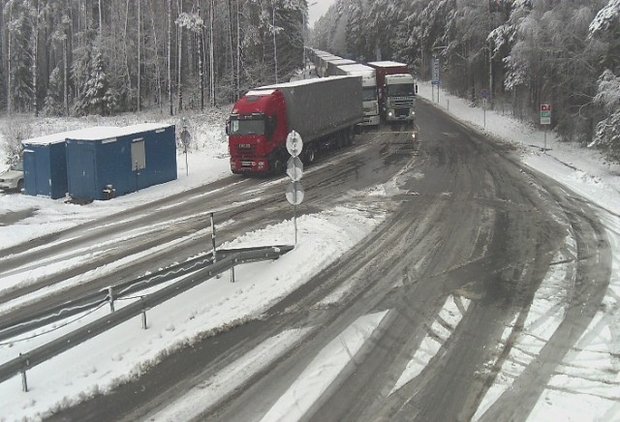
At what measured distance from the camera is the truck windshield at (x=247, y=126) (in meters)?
25.0

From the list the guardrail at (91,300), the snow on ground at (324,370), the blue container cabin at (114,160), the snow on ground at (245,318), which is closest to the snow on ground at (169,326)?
the snow on ground at (245,318)

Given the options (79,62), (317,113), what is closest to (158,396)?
(317,113)

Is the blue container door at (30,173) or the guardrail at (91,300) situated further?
the blue container door at (30,173)

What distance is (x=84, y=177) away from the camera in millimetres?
22047

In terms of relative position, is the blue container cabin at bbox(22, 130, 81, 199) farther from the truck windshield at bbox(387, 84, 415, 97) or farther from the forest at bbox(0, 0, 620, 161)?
the truck windshield at bbox(387, 84, 415, 97)

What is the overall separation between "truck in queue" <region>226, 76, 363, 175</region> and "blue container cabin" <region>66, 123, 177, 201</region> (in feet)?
9.87

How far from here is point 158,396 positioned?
312 inches

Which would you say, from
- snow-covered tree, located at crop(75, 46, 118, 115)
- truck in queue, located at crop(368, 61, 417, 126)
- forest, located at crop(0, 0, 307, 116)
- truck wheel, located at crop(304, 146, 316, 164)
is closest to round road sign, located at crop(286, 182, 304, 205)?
truck wheel, located at crop(304, 146, 316, 164)

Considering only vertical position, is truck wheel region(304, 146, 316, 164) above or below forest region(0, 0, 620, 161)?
below

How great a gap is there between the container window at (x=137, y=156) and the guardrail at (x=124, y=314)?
1150 cm

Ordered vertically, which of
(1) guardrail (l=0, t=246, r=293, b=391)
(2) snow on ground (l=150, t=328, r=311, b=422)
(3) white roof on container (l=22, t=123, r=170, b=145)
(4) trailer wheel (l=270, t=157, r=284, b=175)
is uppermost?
(3) white roof on container (l=22, t=123, r=170, b=145)

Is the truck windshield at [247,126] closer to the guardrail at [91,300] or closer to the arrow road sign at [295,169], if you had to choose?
the arrow road sign at [295,169]

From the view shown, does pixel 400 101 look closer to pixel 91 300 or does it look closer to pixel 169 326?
pixel 169 326

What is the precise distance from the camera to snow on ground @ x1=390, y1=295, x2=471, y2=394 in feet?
27.6
